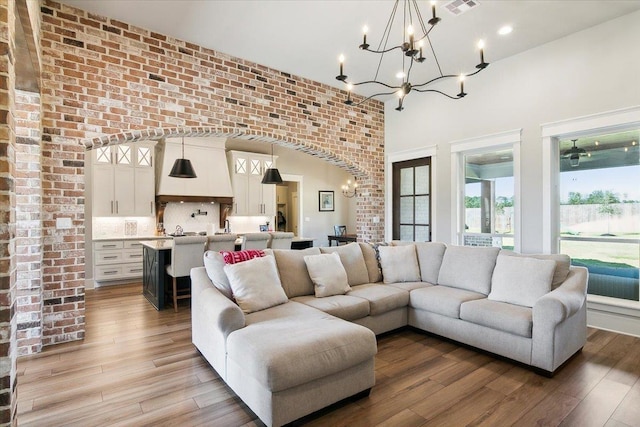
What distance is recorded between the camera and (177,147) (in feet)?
21.9

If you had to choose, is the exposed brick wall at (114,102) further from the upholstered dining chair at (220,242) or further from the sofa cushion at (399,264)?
the sofa cushion at (399,264)

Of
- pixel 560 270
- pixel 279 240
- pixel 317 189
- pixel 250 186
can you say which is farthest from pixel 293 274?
pixel 317 189

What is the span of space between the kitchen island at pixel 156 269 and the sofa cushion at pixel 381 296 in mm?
2662

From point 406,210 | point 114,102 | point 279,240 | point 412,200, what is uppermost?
point 114,102

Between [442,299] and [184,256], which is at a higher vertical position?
[184,256]

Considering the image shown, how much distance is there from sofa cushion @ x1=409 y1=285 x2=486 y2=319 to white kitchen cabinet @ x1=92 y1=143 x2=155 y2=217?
5.44 meters

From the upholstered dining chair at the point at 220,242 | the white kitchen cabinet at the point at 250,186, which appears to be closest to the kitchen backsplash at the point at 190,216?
the white kitchen cabinet at the point at 250,186

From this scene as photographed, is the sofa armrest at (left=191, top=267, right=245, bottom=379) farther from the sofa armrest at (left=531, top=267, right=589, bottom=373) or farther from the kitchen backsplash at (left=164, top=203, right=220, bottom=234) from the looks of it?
the kitchen backsplash at (left=164, top=203, right=220, bottom=234)

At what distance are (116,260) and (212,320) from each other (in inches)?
183

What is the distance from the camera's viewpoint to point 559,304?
2.55m

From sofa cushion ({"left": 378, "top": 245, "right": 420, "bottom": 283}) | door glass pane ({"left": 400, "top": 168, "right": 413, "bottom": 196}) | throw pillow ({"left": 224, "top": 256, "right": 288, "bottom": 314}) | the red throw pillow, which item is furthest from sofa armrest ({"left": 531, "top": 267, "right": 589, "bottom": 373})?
door glass pane ({"left": 400, "top": 168, "right": 413, "bottom": 196})

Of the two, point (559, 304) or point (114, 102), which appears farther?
point (114, 102)

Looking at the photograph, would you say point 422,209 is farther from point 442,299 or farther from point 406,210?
point 442,299

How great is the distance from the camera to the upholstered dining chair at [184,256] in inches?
170
